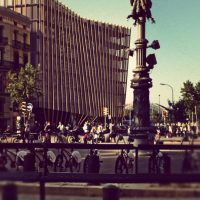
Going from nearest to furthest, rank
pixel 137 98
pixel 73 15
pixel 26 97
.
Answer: pixel 137 98 < pixel 26 97 < pixel 73 15

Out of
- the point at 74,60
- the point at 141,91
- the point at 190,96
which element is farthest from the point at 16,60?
the point at 141,91

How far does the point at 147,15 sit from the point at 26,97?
3013 cm

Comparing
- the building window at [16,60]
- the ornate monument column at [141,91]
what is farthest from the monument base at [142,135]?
the building window at [16,60]

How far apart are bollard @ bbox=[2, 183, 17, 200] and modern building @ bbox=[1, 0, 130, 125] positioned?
67546mm

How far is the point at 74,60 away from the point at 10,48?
2109 centimetres

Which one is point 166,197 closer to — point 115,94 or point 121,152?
point 121,152

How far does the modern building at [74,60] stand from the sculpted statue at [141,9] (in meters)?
52.1

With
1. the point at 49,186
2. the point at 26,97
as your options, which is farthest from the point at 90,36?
the point at 49,186

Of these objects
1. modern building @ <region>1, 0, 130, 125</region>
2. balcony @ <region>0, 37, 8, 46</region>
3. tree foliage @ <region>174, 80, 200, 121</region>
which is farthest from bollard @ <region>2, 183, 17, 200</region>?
modern building @ <region>1, 0, 130, 125</region>

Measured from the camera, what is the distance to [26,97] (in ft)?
156

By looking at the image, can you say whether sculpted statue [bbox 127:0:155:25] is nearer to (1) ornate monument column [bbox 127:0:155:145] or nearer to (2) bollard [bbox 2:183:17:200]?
(1) ornate monument column [bbox 127:0:155:145]

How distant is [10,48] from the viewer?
6297cm

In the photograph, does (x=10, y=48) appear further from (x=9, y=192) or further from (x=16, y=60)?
(x=9, y=192)

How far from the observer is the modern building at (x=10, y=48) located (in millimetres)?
60375
